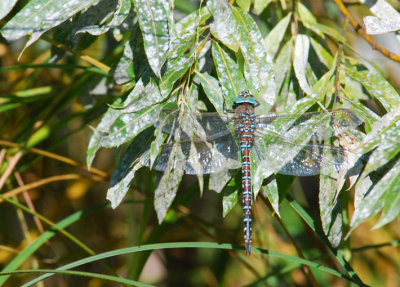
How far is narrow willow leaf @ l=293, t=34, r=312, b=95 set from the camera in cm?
101

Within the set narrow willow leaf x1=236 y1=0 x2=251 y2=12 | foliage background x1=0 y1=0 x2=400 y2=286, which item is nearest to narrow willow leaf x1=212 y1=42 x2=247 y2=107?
foliage background x1=0 y1=0 x2=400 y2=286

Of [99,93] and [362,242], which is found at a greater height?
[99,93]

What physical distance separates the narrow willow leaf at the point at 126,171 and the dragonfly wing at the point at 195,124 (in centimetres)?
10

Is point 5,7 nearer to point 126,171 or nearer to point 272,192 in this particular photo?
point 126,171

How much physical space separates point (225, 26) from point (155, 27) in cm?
16

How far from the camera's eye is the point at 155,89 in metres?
0.88

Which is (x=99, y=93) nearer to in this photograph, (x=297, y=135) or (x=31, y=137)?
(x=31, y=137)

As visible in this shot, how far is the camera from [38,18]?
85cm

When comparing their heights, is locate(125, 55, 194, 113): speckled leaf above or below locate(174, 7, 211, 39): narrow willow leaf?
below

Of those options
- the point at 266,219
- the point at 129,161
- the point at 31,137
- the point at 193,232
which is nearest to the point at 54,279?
the point at 193,232

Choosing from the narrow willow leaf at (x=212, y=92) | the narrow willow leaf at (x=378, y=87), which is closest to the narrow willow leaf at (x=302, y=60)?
the narrow willow leaf at (x=378, y=87)

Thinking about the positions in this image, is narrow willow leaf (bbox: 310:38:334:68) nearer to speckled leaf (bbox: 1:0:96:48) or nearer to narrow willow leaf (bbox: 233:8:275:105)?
narrow willow leaf (bbox: 233:8:275:105)

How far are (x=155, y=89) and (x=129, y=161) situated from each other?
0.21 m

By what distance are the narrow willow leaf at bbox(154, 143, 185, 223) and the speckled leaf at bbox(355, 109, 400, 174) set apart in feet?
1.27
